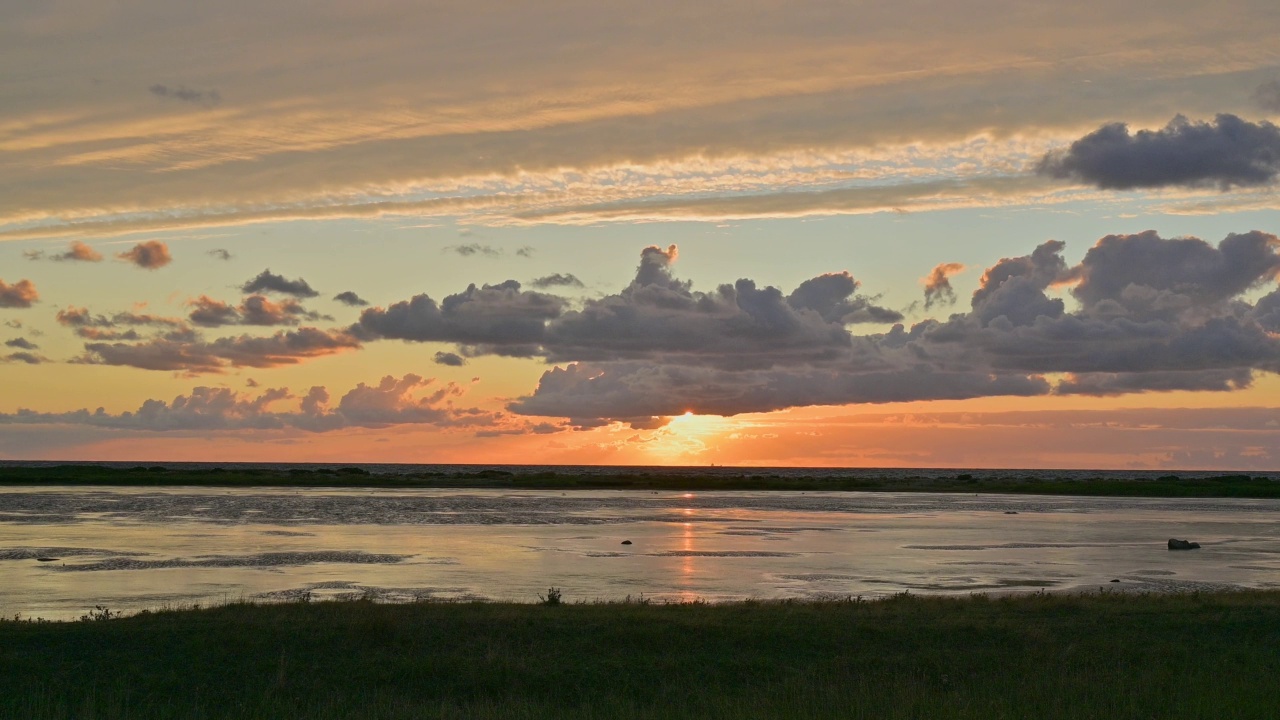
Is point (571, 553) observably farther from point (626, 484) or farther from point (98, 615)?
point (626, 484)

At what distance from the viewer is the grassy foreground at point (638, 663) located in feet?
57.1

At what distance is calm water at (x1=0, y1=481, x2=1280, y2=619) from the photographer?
3562 centimetres

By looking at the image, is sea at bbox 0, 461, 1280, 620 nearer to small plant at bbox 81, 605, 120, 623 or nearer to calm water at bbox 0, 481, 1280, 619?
calm water at bbox 0, 481, 1280, 619

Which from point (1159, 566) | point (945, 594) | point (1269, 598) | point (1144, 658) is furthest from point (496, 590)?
point (1159, 566)

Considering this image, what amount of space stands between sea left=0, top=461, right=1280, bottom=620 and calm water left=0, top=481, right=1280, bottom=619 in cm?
11

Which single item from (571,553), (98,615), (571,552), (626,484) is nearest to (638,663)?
(98,615)

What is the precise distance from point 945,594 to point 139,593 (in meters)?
24.1

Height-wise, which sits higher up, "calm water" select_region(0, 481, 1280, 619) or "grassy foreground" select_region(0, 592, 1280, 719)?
"grassy foreground" select_region(0, 592, 1280, 719)

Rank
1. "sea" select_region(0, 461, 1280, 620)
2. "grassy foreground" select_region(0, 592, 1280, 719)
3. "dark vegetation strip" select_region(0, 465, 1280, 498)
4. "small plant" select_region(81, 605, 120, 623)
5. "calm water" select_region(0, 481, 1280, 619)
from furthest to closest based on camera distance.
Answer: "dark vegetation strip" select_region(0, 465, 1280, 498) < "calm water" select_region(0, 481, 1280, 619) < "sea" select_region(0, 461, 1280, 620) < "small plant" select_region(81, 605, 120, 623) < "grassy foreground" select_region(0, 592, 1280, 719)

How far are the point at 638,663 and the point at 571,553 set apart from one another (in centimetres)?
2802

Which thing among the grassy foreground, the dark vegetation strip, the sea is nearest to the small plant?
the sea

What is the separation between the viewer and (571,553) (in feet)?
161

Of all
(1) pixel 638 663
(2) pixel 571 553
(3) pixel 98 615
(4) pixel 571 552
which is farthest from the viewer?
(4) pixel 571 552

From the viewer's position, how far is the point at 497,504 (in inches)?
3720
